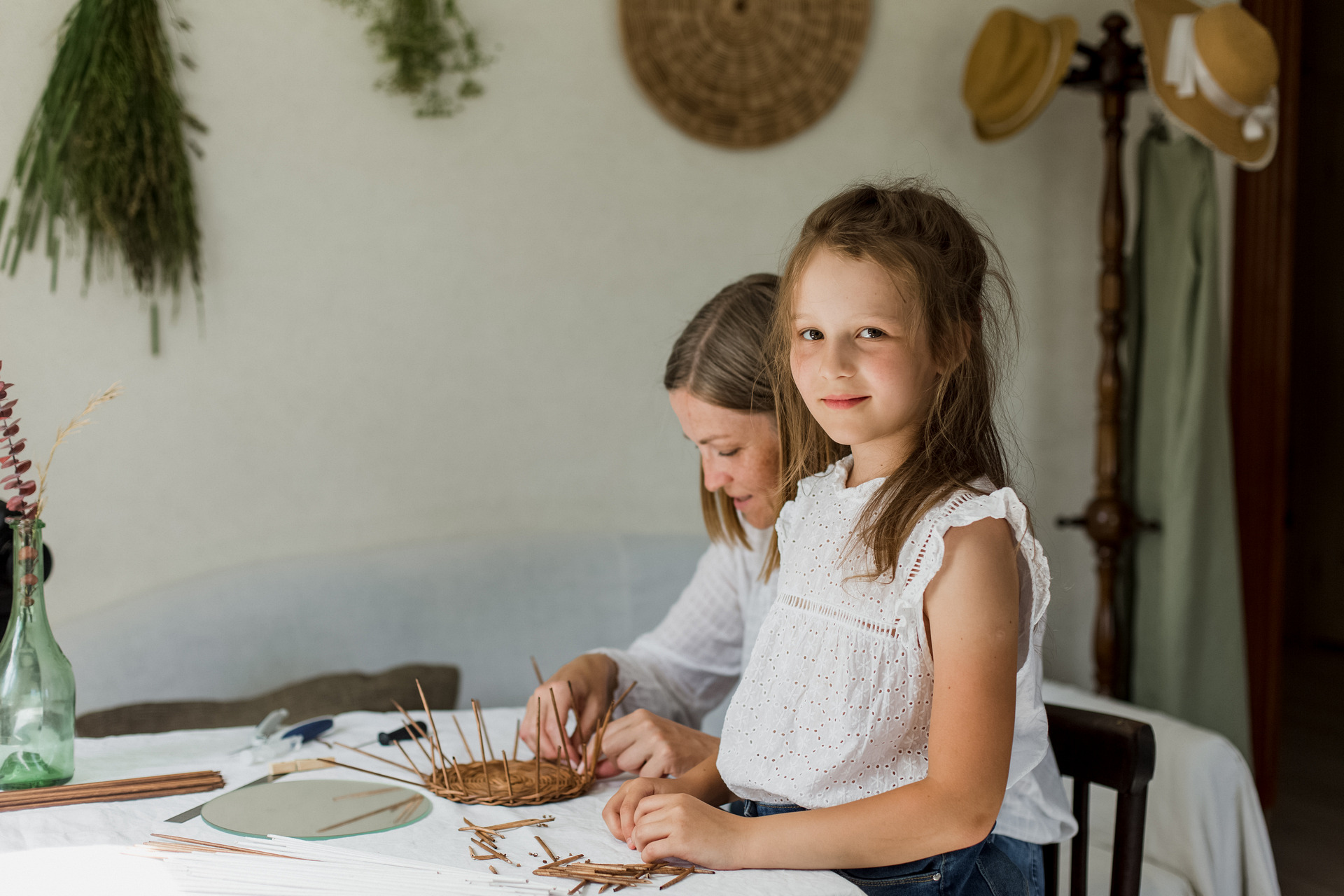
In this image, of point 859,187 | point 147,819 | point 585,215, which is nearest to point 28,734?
point 147,819

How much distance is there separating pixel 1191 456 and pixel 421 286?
1676mm

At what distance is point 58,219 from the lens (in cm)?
185

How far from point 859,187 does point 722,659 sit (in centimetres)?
66

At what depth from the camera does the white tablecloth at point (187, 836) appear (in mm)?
738

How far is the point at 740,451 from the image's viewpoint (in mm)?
1229

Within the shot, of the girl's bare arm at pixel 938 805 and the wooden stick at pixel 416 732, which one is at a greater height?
the girl's bare arm at pixel 938 805

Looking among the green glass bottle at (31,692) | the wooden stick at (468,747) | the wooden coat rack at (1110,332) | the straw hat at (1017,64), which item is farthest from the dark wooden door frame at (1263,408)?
the green glass bottle at (31,692)

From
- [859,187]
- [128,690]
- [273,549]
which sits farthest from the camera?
[273,549]

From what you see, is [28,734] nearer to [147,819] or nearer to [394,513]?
[147,819]

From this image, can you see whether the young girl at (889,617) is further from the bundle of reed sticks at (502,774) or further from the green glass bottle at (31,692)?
the green glass bottle at (31,692)

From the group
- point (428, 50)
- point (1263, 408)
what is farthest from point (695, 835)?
point (1263, 408)

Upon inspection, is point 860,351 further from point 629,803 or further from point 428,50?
point 428,50

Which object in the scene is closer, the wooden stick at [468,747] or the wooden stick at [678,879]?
the wooden stick at [678,879]

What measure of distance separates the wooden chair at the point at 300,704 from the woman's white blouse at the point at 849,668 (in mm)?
916
